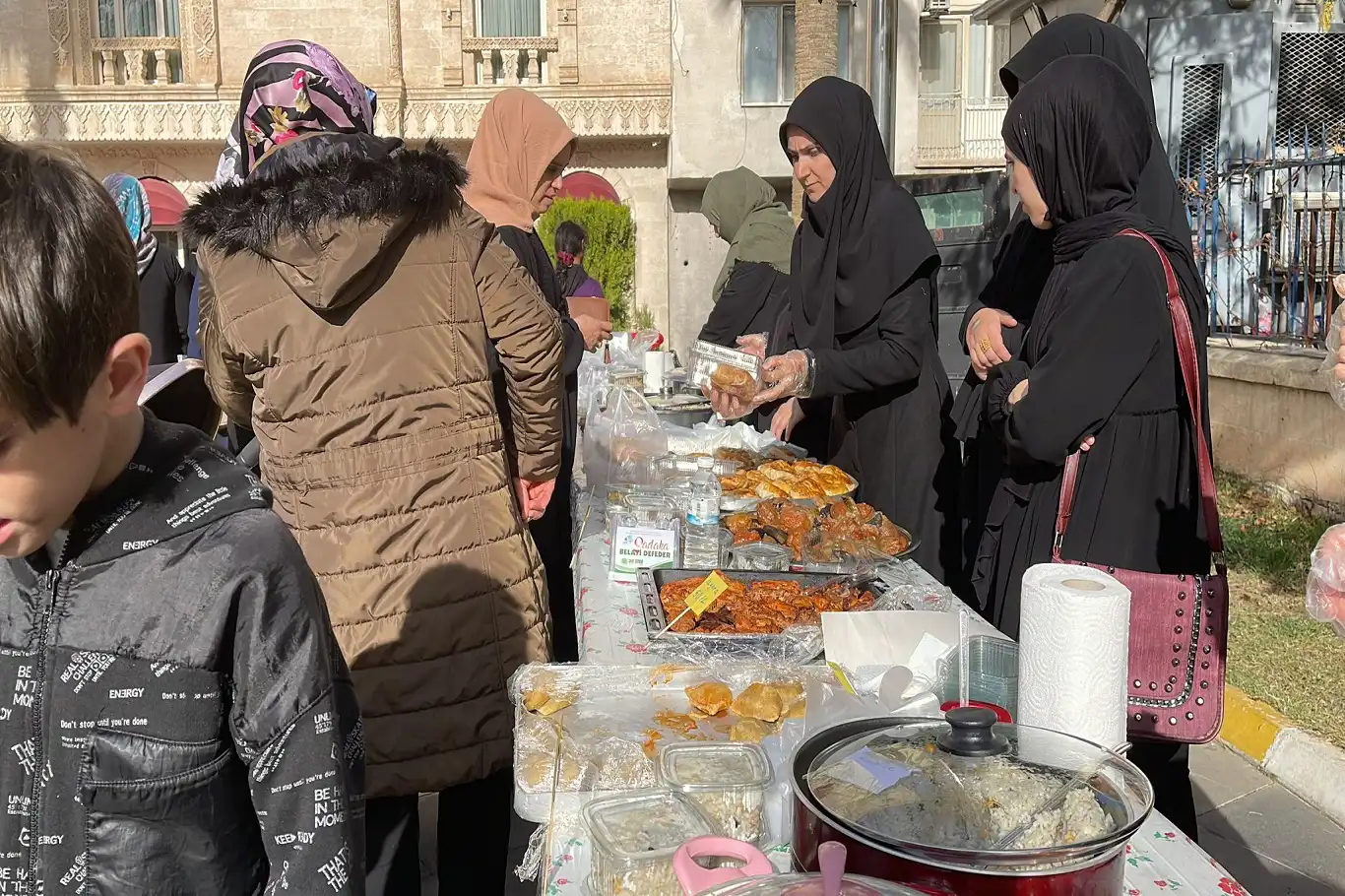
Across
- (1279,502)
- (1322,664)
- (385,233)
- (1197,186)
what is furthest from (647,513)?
(1197,186)

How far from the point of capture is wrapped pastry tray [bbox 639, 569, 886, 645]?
2016 mm

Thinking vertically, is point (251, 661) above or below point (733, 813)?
above

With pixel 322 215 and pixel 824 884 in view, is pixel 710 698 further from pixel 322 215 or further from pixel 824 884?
pixel 322 215

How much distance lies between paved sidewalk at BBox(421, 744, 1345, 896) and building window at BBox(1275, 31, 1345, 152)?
9.67 metres

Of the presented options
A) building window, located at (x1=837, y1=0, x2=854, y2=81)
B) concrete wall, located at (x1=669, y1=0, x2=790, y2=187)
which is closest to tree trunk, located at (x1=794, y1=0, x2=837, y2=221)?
concrete wall, located at (x1=669, y1=0, x2=790, y2=187)

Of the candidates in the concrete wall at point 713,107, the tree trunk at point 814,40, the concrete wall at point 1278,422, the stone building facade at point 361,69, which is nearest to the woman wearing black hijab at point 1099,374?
the concrete wall at point 1278,422

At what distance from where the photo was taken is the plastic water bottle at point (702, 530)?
2539mm

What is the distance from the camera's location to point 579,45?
62.4 ft

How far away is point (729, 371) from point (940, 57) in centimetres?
2006

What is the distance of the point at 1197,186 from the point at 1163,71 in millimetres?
4207

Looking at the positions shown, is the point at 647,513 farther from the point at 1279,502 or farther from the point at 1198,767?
the point at 1279,502

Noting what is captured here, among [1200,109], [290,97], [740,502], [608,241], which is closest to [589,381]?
[740,502]

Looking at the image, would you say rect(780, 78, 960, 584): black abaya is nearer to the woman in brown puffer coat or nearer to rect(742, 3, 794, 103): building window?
the woman in brown puffer coat

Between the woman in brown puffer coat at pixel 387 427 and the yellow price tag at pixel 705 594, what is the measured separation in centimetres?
45
